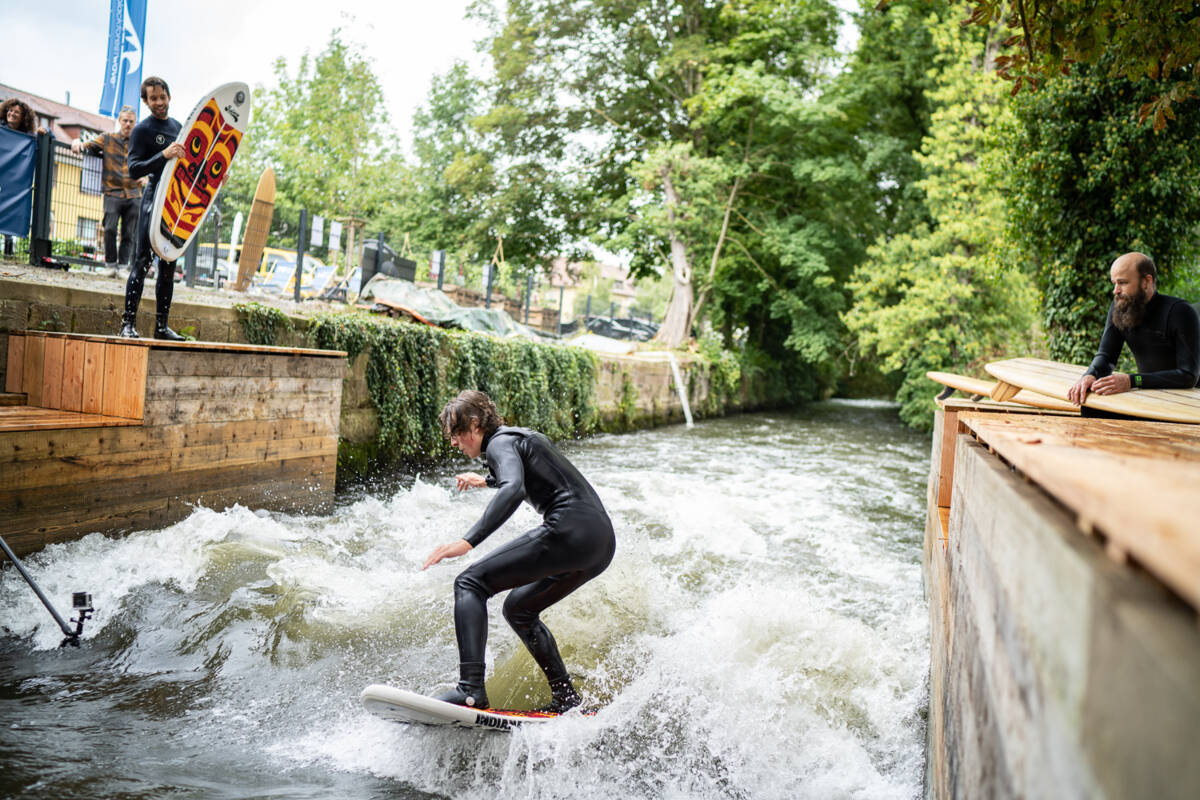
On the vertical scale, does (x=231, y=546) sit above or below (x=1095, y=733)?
below

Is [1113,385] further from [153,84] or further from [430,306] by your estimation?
[430,306]

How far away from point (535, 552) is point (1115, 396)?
11.1 feet

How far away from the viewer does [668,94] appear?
2659cm

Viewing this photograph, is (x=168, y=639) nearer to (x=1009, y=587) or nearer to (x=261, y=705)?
(x=261, y=705)

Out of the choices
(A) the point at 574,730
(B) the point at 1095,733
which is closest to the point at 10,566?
(A) the point at 574,730

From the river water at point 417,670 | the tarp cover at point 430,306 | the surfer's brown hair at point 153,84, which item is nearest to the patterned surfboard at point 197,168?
the surfer's brown hair at point 153,84

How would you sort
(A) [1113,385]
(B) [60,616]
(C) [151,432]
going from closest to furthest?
(B) [60,616] < (A) [1113,385] < (C) [151,432]

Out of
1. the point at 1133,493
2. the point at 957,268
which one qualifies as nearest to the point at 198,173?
the point at 1133,493

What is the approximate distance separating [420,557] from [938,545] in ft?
14.0

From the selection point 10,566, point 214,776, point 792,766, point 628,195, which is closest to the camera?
point 214,776

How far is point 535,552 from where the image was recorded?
161 inches

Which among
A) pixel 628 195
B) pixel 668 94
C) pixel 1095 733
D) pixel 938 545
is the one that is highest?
pixel 668 94

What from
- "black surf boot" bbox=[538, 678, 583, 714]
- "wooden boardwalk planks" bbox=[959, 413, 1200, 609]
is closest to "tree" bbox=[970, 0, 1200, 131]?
"wooden boardwalk planks" bbox=[959, 413, 1200, 609]

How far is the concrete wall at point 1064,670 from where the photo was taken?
97cm
